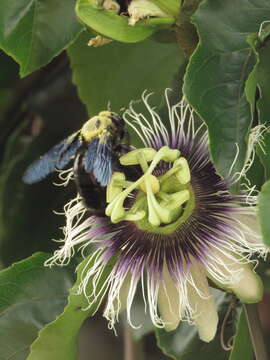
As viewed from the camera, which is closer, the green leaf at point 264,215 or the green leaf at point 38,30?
the green leaf at point 264,215

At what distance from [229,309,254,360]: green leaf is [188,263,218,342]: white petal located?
0.11 feet

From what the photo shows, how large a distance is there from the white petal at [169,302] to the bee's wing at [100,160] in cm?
14

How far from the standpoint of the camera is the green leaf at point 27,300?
2.96ft

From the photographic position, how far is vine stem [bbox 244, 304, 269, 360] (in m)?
0.84

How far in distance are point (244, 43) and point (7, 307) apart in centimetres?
37

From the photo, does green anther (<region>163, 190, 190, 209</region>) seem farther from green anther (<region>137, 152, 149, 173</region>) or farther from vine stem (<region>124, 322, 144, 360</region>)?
vine stem (<region>124, 322, 144, 360</region>)

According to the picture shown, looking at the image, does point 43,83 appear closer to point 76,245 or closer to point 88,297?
point 76,245

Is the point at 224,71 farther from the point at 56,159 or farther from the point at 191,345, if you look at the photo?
the point at 191,345

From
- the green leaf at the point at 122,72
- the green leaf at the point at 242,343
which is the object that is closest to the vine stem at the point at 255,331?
the green leaf at the point at 242,343

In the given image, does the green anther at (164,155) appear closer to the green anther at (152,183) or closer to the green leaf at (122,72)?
the green anther at (152,183)

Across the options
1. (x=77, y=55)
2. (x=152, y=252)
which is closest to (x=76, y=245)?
(x=152, y=252)

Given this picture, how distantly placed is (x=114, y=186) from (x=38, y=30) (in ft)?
0.59

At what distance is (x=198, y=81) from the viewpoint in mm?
755

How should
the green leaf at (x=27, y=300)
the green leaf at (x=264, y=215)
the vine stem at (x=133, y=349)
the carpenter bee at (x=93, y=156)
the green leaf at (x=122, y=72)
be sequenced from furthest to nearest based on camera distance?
the vine stem at (x=133, y=349)
the green leaf at (x=122, y=72)
the green leaf at (x=27, y=300)
the carpenter bee at (x=93, y=156)
the green leaf at (x=264, y=215)
